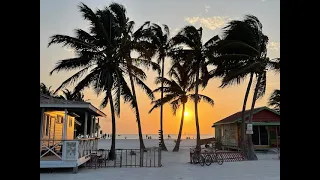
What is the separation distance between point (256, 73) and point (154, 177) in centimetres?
1121

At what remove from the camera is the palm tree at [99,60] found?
742 inches

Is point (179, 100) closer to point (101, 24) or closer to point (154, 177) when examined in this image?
point (101, 24)

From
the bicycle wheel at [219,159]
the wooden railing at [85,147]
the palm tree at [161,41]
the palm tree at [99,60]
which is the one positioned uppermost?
the palm tree at [161,41]

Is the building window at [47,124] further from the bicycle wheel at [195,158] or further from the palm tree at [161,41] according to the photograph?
the palm tree at [161,41]

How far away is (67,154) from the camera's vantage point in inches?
546

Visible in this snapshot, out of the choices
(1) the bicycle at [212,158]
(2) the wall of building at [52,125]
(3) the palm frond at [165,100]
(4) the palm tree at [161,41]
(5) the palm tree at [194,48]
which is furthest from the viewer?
(3) the palm frond at [165,100]

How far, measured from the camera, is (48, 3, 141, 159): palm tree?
61.8ft

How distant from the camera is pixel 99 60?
1939 centimetres

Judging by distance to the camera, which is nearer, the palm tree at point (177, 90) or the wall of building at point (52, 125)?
the wall of building at point (52, 125)

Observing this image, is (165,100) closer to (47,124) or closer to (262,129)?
(262,129)

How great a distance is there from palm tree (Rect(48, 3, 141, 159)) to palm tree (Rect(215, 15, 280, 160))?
6.23m

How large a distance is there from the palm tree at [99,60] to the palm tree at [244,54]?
623 centimetres

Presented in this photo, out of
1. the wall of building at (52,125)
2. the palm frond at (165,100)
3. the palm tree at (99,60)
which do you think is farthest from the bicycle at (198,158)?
the palm frond at (165,100)
